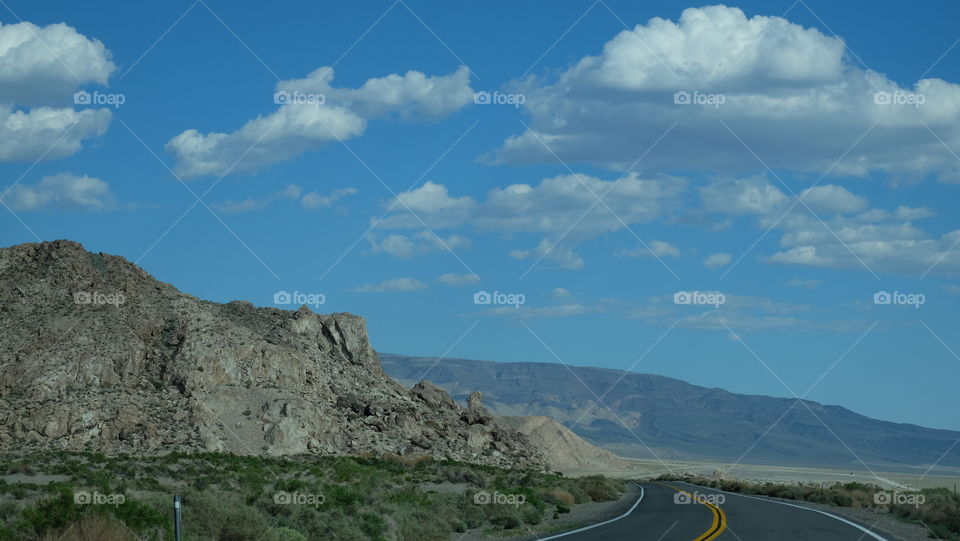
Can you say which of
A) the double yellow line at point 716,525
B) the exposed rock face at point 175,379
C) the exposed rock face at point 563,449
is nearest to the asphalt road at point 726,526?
the double yellow line at point 716,525

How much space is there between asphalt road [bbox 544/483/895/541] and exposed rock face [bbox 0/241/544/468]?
4008 centimetres

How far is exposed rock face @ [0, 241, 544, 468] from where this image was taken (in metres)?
65.8

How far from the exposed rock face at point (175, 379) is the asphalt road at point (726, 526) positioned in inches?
1578

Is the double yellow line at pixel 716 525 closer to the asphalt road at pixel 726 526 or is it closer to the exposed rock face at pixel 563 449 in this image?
the asphalt road at pixel 726 526

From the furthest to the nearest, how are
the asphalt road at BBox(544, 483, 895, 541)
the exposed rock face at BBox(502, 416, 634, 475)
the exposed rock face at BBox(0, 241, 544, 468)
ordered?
the exposed rock face at BBox(502, 416, 634, 475)
the exposed rock face at BBox(0, 241, 544, 468)
the asphalt road at BBox(544, 483, 895, 541)

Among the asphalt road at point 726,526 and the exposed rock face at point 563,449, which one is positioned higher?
the exposed rock face at point 563,449

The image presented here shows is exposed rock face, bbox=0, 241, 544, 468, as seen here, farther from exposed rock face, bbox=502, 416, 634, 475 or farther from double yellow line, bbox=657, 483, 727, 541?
exposed rock face, bbox=502, 416, 634, 475

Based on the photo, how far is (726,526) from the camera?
1060 inches

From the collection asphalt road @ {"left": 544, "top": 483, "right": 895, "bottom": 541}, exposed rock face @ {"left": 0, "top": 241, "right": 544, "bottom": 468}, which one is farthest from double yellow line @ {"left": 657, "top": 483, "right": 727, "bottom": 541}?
exposed rock face @ {"left": 0, "top": 241, "right": 544, "bottom": 468}

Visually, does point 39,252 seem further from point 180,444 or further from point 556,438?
point 556,438

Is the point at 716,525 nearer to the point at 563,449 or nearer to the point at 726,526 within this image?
the point at 726,526

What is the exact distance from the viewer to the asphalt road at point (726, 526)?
78.7 feet

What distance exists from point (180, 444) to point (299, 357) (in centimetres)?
1690

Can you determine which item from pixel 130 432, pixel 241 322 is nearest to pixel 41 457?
pixel 130 432
